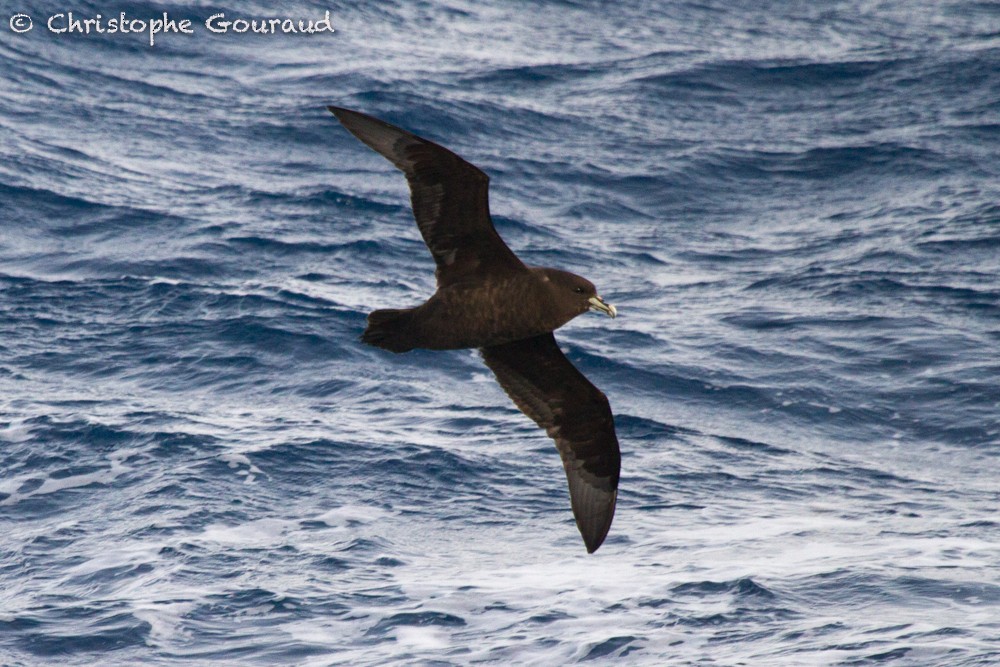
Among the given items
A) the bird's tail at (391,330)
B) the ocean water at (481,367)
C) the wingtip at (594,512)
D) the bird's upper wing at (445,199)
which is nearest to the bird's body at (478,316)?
the bird's tail at (391,330)

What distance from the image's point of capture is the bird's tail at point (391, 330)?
31.8 ft

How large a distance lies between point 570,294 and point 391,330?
117 cm

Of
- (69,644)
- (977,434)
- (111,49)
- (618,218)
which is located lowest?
(69,644)

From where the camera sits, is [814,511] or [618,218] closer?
[814,511]

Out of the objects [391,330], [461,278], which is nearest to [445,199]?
[461,278]

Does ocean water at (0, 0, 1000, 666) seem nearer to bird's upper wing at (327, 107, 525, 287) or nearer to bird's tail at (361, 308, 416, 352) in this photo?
bird's tail at (361, 308, 416, 352)

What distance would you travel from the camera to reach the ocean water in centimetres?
1307

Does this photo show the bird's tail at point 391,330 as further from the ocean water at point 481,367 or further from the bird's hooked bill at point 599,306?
the ocean water at point 481,367

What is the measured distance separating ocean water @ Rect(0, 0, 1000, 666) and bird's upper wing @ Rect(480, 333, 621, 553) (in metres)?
2.00

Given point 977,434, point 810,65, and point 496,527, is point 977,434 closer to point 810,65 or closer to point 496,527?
point 496,527

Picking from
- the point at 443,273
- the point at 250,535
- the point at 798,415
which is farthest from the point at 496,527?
the point at 443,273

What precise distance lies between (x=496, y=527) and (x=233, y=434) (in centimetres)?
282

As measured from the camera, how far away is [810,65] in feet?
90.6

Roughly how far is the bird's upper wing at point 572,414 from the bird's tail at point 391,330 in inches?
46.3
